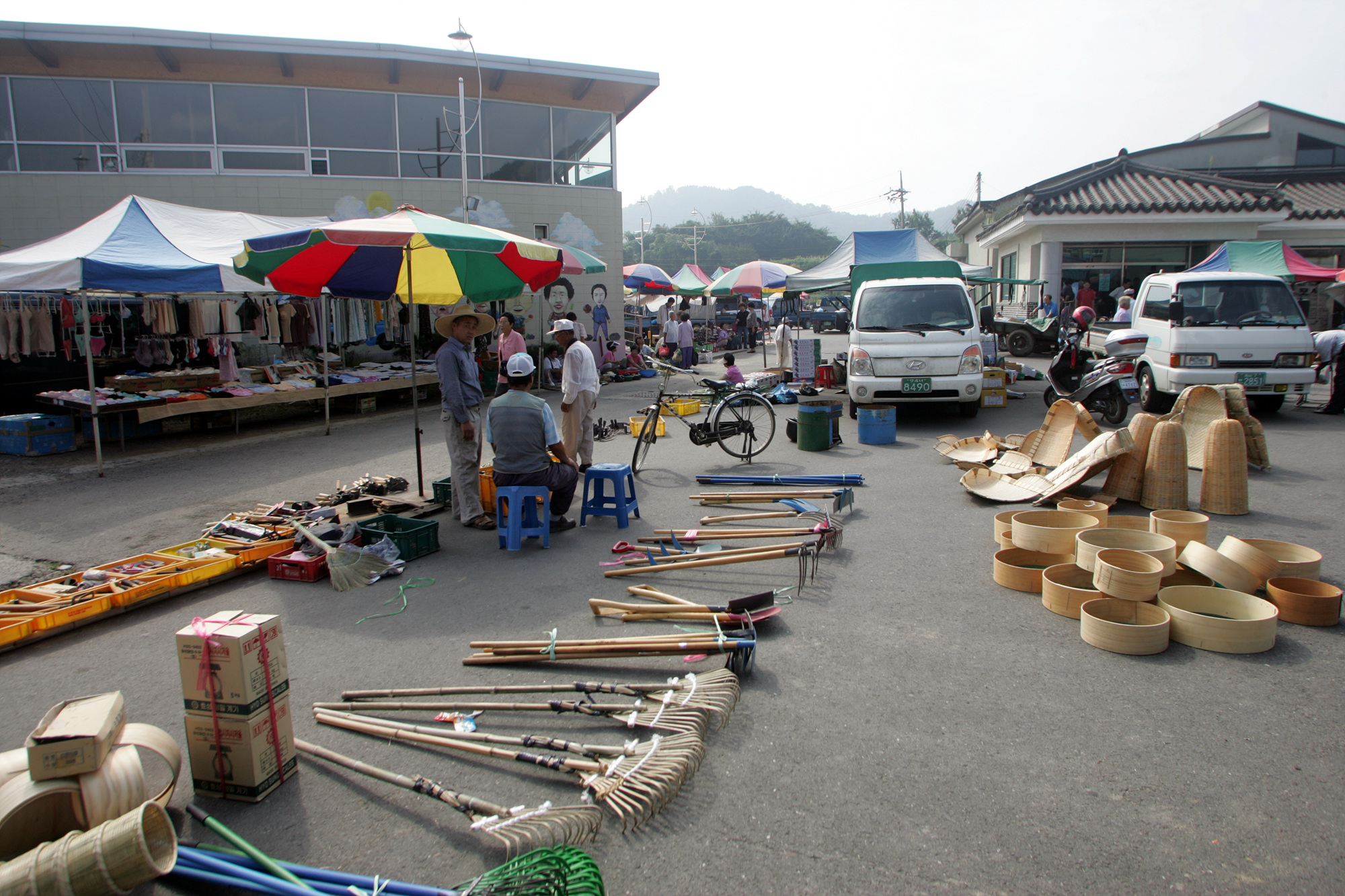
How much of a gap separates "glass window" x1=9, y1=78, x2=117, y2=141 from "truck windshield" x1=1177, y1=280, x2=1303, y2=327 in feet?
70.2

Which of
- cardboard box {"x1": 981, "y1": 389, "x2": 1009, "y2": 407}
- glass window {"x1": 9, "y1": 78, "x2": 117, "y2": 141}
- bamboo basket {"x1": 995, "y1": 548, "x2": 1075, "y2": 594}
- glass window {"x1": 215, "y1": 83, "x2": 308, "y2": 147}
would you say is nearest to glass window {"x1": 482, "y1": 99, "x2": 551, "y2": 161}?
glass window {"x1": 215, "y1": 83, "x2": 308, "y2": 147}

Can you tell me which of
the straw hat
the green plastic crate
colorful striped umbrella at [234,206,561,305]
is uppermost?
colorful striped umbrella at [234,206,561,305]

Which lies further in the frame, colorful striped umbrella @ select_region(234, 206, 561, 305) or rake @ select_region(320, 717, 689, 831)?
colorful striped umbrella @ select_region(234, 206, 561, 305)

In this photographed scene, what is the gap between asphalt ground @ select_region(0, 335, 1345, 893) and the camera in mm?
2635

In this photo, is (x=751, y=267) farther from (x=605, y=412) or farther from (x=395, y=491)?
(x=395, y=491)

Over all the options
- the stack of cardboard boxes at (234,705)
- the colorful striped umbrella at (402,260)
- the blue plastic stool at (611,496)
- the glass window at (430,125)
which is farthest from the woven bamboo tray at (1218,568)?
the glass window at (430,125)

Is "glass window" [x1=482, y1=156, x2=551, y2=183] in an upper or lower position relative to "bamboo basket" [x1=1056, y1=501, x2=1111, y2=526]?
upper

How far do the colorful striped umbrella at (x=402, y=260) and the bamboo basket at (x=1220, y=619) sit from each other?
5920 millimetres

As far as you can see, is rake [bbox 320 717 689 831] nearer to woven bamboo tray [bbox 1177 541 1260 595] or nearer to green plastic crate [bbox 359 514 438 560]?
green plastic crate [bbox 359 514 438 560]

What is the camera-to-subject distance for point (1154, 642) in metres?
4.02

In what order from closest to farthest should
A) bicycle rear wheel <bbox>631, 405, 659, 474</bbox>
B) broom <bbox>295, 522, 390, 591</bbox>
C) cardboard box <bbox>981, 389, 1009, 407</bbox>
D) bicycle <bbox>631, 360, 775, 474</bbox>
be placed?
1. broom <bbox>295, 522, 390, 591</bbox>
2. bicycle rear wheel <bbox>631, 405, 659, 474</bbox>
3. bicycle <bbox>631, 360, 775, 474</bbox>
4. cardboard box <bbox>981, 389, 1009, 407</bbox>

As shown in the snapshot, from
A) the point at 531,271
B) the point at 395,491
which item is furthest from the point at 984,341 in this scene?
the point at 395,491

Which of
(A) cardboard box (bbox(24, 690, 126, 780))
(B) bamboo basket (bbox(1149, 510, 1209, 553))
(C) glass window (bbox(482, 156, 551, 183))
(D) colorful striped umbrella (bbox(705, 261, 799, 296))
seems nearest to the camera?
Answer: (A) cardboard box (bbox(24, 690, 126, 780))

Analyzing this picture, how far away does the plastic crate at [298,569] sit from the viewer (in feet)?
18.2
